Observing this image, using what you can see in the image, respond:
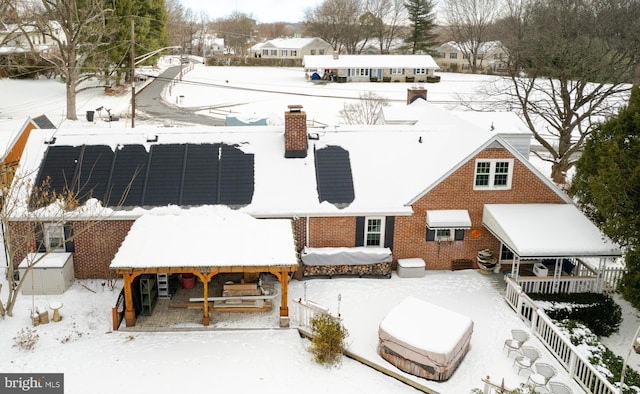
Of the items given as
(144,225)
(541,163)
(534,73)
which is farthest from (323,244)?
(541,163)

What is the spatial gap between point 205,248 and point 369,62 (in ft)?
227

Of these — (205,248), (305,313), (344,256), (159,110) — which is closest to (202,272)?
(205,248)

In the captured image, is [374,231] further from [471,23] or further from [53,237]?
[471,23]

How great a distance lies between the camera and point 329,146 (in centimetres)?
2209

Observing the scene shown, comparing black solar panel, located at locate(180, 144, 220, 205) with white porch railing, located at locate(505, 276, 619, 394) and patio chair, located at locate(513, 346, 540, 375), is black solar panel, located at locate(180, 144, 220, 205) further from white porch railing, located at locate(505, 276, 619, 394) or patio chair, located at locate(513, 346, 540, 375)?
patio chair, located at locate(513, 346, 540, 375)

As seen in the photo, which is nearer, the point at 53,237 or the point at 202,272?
the point at 202,272

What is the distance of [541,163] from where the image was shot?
38.3 meters

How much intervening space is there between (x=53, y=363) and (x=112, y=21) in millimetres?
48351

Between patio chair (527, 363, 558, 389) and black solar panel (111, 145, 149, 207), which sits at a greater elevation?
black solar panel (111, 145, 149, 207)

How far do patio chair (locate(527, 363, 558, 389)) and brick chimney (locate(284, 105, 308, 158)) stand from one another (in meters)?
11.4

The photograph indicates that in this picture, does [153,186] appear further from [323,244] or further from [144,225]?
[323,244]

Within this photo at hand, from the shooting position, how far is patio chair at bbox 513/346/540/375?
14665 millimetres

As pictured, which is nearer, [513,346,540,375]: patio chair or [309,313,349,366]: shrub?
[513,346,540,375]: patio chair

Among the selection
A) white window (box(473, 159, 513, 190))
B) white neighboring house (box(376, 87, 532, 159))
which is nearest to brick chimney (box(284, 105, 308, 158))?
white window (box(473, 159, 513, 190))
